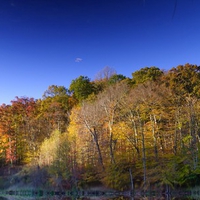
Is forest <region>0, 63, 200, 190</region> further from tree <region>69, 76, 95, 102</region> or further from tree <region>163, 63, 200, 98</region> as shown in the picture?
tree <region>69, 76, 95, 102</region>

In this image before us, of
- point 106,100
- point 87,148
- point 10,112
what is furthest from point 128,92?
point 10,112

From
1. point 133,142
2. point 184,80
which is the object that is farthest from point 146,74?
point 133,142

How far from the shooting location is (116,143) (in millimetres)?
21422

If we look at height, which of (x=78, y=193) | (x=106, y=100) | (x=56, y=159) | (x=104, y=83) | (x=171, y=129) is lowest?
(x=78, y=193)

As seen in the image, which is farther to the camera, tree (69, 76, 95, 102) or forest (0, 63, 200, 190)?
tree (69, 76, 95, 102)

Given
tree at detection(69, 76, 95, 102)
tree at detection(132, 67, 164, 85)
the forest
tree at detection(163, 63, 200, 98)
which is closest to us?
the forest

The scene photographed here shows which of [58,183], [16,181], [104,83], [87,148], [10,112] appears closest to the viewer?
[58,183]

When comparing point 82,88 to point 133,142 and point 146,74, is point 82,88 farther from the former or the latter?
point 133,142

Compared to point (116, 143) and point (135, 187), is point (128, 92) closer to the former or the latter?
point (116, 143)

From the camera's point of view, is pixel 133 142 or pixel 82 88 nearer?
pixel 133 142

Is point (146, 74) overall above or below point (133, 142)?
above

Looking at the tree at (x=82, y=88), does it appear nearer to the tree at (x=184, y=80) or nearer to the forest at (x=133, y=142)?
the forest at (x=133, y=142)

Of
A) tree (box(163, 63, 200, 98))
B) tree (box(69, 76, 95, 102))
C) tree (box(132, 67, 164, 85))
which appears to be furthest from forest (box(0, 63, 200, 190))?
tree (box(69, 76, 95, 102))

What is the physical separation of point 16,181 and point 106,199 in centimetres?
1134
